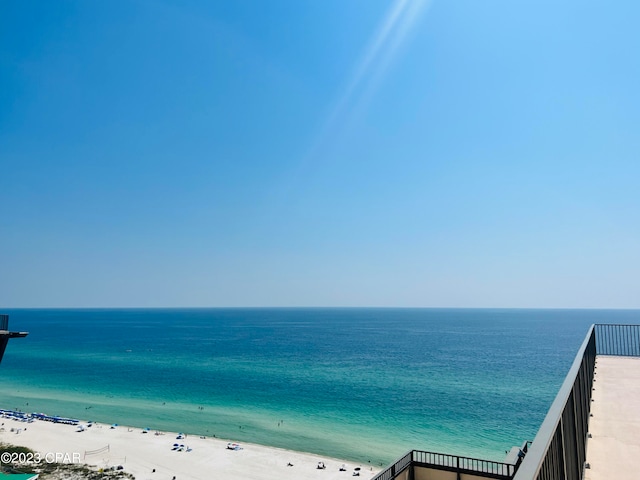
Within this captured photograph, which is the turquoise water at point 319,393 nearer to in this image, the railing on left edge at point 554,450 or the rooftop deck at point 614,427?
the rooftop deck at point 614,427

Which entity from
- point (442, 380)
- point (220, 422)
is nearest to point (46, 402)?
point (220, 422)

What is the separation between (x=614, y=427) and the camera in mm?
6484

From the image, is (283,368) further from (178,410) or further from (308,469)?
(308,469)

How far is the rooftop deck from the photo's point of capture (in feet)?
16.4

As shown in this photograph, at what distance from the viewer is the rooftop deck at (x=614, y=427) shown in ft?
16.4

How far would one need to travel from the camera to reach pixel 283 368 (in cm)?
5841

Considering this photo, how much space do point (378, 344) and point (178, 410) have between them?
56.8 metres

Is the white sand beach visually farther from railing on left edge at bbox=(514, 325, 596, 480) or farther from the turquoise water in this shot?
railing on left edge at bbox=(514, 325, 596, 480)

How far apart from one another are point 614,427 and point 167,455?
28.5 metres

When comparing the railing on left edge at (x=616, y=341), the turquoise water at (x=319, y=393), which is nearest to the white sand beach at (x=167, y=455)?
the turquoise water at (x=319, y=393)

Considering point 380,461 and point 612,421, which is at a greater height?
point 612,421

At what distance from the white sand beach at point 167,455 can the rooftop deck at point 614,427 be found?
18079mm

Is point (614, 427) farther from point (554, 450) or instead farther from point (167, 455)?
point (167, 455)

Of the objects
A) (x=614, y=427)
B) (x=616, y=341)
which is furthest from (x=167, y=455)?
(x=614, y=427)
